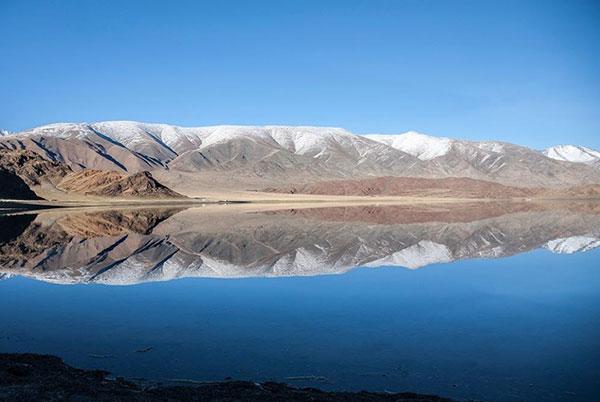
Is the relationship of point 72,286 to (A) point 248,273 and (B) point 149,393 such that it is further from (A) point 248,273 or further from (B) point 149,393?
(B) point 149,393

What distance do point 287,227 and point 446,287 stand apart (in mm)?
22151

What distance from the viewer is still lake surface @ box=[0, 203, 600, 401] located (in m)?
9.05

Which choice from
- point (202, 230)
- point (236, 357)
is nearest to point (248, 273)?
point (236, 357)

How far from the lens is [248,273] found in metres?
19.6

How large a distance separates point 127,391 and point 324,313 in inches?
251

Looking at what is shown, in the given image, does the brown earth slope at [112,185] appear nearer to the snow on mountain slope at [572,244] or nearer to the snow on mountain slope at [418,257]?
the snow on mountain slope at [418,257]

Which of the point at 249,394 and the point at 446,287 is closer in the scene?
the point at 249,394

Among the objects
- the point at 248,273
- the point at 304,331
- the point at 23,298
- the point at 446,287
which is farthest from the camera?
the point at 248,273

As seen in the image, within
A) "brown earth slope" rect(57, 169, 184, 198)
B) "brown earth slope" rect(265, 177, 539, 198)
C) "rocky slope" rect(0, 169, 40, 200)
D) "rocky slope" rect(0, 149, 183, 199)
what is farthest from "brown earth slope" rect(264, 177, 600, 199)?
"rocky slope" rect(0, 169, 40, 200)

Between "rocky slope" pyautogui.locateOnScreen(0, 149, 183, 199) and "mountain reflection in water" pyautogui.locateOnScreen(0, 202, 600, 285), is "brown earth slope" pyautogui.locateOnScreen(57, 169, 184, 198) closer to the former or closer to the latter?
"rocky slope" pyautogui.locateOnScreen(0, 149, 183, 199)

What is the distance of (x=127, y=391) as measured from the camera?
25.1 ft

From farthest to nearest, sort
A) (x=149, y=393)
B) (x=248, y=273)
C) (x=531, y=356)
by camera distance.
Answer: (x=248, y=273) → (x=531, y=356) → (x=149, y=393)

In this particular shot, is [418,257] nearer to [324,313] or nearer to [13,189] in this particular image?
[324,313]

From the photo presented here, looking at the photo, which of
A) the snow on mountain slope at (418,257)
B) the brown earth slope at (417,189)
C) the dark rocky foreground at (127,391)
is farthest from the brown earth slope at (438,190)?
the dark rocky foreground at (127,391)
